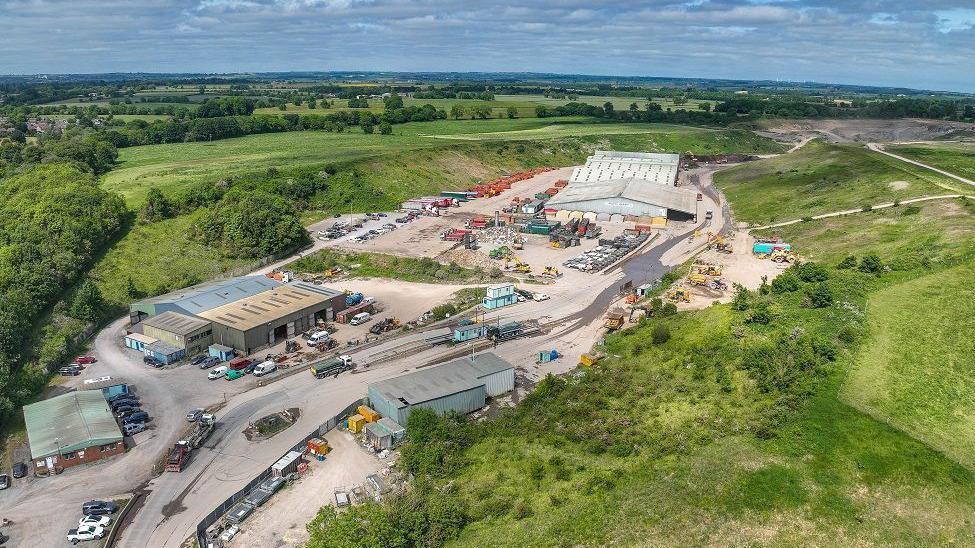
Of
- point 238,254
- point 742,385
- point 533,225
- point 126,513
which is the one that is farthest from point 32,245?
point 742,385

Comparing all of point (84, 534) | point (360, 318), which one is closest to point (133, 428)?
point (84, 534)

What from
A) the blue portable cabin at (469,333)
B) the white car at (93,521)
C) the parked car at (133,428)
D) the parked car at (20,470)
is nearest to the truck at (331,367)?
the blue portable cabin at (469,333)

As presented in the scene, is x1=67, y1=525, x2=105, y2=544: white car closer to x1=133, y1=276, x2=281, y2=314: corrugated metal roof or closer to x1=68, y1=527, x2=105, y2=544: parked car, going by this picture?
x1=68, y1=527, x2=105, y2=544: parked car

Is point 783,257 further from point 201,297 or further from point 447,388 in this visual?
point 201,297

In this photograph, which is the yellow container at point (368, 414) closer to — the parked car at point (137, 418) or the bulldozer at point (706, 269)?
the parked car at point (137, 418)

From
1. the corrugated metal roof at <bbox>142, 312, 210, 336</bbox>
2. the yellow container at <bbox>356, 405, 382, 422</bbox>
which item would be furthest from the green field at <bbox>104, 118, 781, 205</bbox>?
the yellow container at <bbox>356, 405, 382, 422</bbox>
